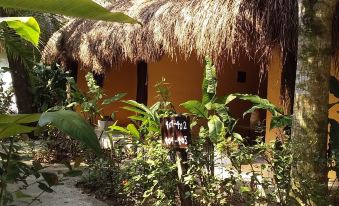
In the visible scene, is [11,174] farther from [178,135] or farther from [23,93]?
[23,93]

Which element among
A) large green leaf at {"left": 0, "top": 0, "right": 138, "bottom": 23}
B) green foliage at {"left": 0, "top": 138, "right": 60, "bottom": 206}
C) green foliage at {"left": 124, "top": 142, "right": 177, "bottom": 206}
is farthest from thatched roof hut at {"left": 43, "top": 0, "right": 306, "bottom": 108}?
large green leaf at {"left": 0, "top": 0, "right": 138, "bottom": 23}

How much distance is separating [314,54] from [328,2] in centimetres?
34

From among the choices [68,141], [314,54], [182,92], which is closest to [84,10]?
[314,54]

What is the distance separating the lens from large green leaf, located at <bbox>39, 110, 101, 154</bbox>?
1083 millimetres

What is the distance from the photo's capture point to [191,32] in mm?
5680

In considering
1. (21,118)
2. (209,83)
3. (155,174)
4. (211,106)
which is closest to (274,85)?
(209,83)

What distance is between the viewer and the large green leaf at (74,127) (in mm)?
1083

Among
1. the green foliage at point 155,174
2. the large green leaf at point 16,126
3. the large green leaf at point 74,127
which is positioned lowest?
the green foliage at point 155,174

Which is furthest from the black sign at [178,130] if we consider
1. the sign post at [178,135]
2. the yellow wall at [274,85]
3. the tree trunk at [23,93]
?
the tree trunk at [23,93]

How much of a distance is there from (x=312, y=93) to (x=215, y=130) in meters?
0.91

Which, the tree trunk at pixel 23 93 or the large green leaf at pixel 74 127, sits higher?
the large green leaf at pixel 74 127

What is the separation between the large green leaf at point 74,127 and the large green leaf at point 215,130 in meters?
2.44

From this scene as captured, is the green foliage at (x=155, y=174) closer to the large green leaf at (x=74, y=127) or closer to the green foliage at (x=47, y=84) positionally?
the large green leaf at (x=74, y=127)

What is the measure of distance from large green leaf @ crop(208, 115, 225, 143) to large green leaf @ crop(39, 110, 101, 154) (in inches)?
96.1
